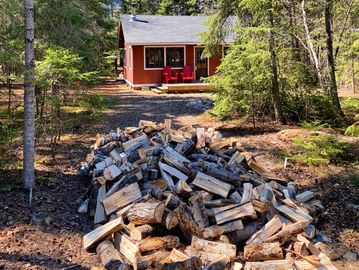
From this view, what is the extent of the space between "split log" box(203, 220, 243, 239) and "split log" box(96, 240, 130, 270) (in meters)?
1.05

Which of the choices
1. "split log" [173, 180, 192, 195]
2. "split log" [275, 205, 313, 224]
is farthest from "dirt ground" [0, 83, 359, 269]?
"split log" [173, 180, 192, 195]

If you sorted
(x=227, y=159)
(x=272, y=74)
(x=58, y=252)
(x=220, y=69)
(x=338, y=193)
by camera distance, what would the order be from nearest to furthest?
1. (x=58, y=252)
2. (x=338, y=193)
3. (x=227, y=159)
4. (x=272, y=74)
5. (x=220, y=69)

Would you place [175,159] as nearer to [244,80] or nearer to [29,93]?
[29,93]

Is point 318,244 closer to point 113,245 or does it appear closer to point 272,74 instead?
point 113,245

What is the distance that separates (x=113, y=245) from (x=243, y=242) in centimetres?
159

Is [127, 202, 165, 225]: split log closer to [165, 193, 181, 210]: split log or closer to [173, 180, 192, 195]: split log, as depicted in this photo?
[165, 193, 181, 210]: split log

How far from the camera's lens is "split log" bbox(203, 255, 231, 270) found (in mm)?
3950

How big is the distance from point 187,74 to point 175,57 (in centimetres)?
132

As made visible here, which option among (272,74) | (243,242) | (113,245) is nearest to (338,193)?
(243,242)

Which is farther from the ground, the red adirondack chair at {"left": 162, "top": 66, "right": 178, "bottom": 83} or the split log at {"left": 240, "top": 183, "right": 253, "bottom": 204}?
the red adirondack chair at {"left": 162, "top": 66, "right": 178, "bottom": 83}

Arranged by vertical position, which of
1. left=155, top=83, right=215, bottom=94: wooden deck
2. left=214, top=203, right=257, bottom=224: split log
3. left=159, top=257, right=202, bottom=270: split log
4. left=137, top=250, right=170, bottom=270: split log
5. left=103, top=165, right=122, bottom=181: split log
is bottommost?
left=137, top=250, right=170, bottom=270: split log

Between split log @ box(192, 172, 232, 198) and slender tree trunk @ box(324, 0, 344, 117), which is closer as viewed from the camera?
split log @ box(192, 172, 232, 198)

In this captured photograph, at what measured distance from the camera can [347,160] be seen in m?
7.77

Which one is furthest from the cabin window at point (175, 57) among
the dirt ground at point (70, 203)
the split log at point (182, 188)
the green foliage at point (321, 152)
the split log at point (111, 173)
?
the split log at point (182, 188)
